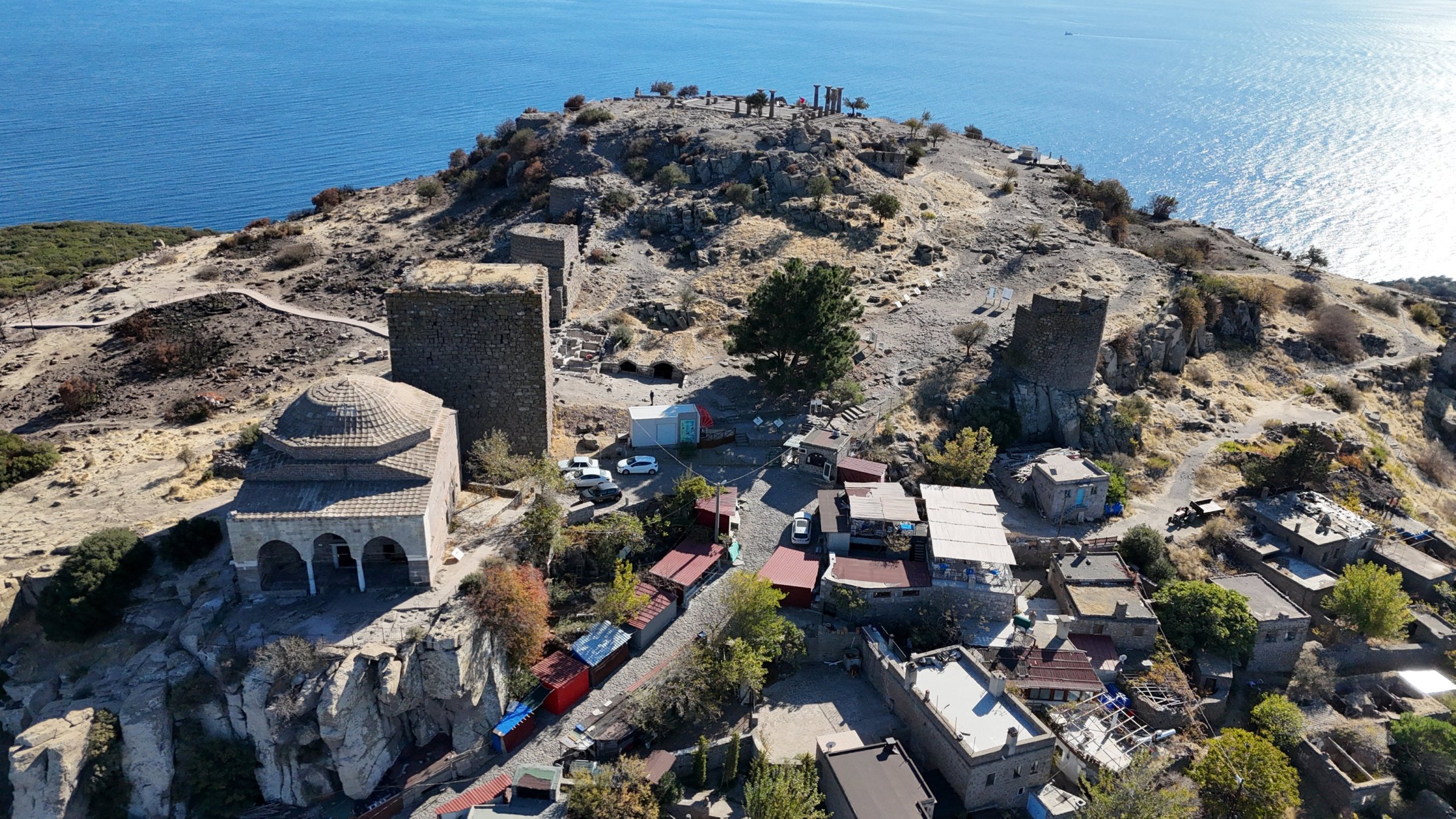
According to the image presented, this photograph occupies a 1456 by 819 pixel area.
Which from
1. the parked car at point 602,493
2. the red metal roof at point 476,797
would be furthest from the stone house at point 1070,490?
the red metal roof at point 476,797

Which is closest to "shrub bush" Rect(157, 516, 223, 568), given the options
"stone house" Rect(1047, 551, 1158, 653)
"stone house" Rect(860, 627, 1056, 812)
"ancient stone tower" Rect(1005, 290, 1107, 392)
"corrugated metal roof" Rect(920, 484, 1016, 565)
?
"stone house" Rect(860, 627, 1056, 812)

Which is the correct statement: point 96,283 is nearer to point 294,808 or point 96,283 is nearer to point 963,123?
point 294,808

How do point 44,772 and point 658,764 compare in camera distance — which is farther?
point 658,764

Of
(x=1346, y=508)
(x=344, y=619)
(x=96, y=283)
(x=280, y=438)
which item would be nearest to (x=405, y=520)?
(x=344, y=619)

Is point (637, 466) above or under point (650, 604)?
above

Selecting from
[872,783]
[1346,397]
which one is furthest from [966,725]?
[1346,397]

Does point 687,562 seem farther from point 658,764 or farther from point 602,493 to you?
point 658,764

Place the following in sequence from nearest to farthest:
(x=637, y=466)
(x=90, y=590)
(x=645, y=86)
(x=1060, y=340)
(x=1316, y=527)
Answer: (x=90, y=590) → (x=637, y=466) → (x=1316, y=527) → (x=1060, y=340) → (x=645, y=86)
